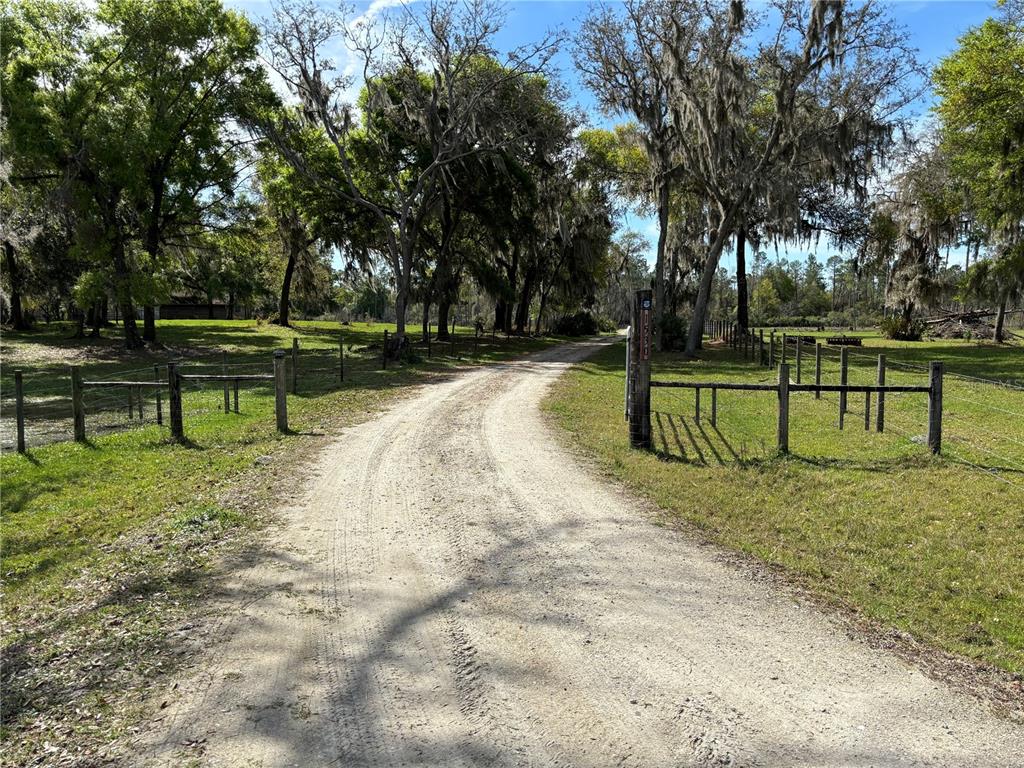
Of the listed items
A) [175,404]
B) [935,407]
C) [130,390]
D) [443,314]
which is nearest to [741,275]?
[443,314]

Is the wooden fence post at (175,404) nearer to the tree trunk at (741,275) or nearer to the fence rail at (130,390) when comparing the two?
the fence rail at (130,390)

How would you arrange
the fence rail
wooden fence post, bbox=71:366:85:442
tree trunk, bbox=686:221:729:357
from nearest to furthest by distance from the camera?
wooden fence post, bbox=71:366:85:442 < the fence rail < tree trunk, bbox=686:221:729:357

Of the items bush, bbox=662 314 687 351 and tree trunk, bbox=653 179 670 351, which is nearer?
tree trunk, bbox=653 179 670 351

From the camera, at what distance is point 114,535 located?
563 centimetres

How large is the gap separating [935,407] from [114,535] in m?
8.79

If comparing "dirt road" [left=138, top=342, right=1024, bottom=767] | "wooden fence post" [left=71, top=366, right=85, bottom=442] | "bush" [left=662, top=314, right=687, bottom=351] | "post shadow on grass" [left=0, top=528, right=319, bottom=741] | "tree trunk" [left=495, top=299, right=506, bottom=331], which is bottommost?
"post shadow on grass" [left=0, top=528, right=319, bottom=741]

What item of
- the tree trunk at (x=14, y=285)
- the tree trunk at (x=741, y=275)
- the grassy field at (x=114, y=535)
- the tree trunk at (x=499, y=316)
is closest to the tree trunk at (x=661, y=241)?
the tree trunk at (x=741, y=275)

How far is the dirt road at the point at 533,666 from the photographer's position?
2822 mm

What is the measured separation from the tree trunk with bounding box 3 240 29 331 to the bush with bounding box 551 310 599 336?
31294mm

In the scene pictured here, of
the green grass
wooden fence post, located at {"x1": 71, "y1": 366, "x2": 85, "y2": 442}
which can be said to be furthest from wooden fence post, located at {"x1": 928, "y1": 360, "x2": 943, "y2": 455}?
wooden fence post, located at {"x1": 71, "y1": 366, "x2": 85, "y2": 442}

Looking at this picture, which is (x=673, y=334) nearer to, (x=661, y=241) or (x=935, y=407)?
(x=661, y=241)

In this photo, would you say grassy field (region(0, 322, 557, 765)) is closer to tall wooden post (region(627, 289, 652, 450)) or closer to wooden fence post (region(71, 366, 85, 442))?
wooden fence post (region(71, 366, 85, 442))

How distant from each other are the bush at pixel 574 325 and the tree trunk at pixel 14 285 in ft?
103

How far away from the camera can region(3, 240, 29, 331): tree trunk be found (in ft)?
96.3
